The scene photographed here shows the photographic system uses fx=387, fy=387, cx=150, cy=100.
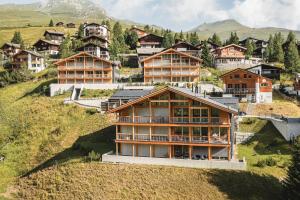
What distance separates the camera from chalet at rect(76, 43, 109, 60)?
9812 cm

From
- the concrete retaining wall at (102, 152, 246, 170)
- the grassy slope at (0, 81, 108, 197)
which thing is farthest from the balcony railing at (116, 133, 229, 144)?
the grassy slope at (0, 81, 108, 197)

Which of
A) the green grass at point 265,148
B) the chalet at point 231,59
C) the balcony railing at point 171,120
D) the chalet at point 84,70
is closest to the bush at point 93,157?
the balcony railing at point 171,120

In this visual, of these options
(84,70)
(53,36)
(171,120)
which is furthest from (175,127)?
(53,36)

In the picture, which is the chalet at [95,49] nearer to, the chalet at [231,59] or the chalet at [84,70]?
the chalet at [84,70]

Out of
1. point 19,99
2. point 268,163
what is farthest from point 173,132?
point 19,99

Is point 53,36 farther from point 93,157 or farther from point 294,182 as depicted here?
point 294,182

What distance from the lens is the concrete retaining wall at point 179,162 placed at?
134 feet

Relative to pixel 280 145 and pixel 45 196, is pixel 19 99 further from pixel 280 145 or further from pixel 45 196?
pixel 280 145

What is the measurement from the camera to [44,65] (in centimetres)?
10312

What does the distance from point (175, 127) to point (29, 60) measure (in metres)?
66.0

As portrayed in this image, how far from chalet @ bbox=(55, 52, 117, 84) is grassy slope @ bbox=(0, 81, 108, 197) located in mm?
7398

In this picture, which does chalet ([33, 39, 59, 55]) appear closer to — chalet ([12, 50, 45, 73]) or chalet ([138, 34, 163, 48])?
chalet ([12, 50, 45, 73])

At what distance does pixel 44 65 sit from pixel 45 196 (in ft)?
221

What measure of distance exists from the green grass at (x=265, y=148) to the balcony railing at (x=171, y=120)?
20.1 feet
